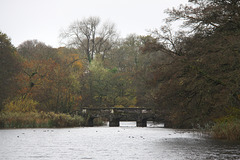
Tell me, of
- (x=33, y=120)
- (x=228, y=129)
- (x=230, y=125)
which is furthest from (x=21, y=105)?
(x=230, y=125)

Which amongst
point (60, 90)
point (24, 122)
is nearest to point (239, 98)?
point (24, 122)

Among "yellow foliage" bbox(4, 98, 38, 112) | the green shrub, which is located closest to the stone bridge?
"yellow foliage" bbox(4, 98, 38, 112)

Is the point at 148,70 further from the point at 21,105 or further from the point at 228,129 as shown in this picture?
the point at 228,129

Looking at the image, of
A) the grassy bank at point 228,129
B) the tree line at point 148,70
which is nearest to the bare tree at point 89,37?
the tree line at point 148,70

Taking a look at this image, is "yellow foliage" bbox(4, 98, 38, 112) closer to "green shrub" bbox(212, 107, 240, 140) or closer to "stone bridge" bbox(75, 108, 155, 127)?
"stone bridge" bbox(75, 108, 155, 127)

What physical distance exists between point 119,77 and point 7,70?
73.8 feet

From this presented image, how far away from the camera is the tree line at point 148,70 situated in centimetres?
2053

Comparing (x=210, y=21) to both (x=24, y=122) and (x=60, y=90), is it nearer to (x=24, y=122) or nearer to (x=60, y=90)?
(x=24, y=122)

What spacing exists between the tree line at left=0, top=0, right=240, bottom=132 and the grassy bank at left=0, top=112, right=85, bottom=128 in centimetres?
375

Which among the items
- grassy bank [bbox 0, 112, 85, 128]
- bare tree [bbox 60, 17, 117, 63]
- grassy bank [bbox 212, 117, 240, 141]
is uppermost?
bare tree [bbox 60, 17, 117, 63]

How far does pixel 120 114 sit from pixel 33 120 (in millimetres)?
12681

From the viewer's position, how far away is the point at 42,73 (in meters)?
51.4

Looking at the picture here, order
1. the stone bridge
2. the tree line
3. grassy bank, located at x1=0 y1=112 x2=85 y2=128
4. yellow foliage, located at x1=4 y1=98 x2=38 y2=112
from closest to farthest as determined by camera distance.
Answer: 1. the tree line
2. grassy bank, located at x1=0 y1=112 x2=85 y2=128
3. yellow foliage, located at x1=4 y1=98 x2=38 y2=112
4. the stone bridge

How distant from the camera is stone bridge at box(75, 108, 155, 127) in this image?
152 feet
